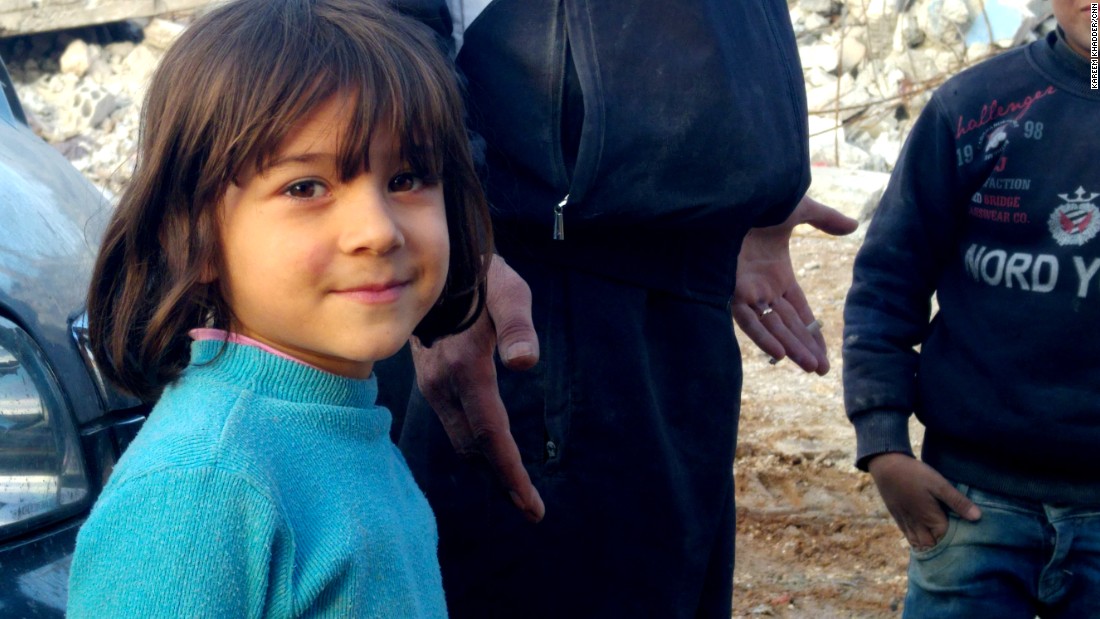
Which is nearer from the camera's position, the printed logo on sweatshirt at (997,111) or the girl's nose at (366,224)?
the girl's nose at (366,224)

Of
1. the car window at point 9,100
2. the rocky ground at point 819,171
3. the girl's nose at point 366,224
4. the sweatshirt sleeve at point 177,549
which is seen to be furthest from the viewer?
the rocky ground at point 819,171

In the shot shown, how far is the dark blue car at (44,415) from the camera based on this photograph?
5.27 feet

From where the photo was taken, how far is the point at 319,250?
4.13 ft

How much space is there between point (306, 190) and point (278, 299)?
0.12 m

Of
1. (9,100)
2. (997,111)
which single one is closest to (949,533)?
(997,111)

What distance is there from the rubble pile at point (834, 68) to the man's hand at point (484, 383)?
617cm

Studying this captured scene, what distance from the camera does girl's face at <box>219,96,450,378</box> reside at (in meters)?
1.26

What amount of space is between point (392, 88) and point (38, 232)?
0.88m

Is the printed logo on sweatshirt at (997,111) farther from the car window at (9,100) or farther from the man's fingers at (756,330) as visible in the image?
the car window at (9,100)

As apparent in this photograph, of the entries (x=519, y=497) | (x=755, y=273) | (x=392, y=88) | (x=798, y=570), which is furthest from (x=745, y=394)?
(x=392, y=88)

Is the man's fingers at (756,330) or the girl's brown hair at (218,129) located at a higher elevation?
the girl's brown hair at (218,129)

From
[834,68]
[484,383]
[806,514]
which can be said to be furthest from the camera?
[834,68]

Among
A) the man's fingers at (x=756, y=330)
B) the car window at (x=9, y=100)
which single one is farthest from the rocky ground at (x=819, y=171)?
the man's fingers at (x=756, y=330)

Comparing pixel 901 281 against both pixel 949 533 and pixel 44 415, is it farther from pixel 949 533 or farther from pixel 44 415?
pixel 44 415
